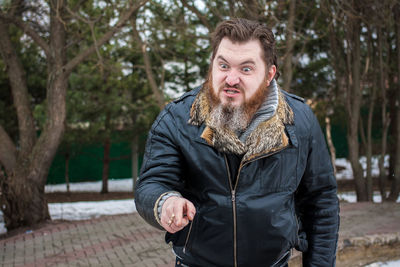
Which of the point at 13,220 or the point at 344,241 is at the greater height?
the point at 344,241

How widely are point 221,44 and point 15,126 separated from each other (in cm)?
1343

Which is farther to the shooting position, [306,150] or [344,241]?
[344,241]

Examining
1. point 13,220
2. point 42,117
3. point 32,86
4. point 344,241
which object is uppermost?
point 32,86

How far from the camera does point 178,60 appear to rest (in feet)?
43.2

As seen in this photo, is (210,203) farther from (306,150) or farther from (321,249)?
(321,249)

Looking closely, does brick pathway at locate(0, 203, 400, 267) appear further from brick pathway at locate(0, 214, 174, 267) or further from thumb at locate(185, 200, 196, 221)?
thumb at locate(185, 200, 196, 221)

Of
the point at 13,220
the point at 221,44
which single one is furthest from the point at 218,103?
the point at 13,220

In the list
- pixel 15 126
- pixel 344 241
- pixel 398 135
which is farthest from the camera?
pixel 15 126

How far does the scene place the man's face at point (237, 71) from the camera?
6.10ft

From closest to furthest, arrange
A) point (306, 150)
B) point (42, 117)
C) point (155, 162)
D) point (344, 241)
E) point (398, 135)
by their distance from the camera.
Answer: point (155, 162), point (306, 150), point (344, 241), point (398, 135), point (42, 117)

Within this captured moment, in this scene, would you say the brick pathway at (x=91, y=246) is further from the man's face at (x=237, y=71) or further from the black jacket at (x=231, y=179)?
the man's face at (x=237, y=71)

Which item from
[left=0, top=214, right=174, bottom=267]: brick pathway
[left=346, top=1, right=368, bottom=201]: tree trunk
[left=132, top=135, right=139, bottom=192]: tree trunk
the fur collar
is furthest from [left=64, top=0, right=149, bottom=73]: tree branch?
[left=132, top=135, right=139, bottom=192]: tree trunk

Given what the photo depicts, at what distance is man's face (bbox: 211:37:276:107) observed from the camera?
186cm

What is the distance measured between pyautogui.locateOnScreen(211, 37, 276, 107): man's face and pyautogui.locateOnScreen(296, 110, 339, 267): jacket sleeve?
344 millimetres
